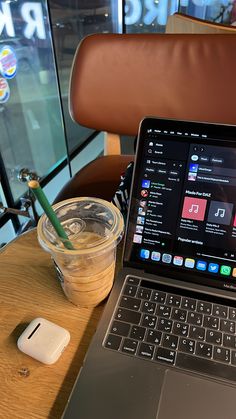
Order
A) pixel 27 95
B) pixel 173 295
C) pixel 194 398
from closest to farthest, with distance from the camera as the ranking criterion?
1. pixel 194 398
2. pixel 173 295
3. pixel 27 95

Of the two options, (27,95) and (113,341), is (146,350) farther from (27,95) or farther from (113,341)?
(27,95)

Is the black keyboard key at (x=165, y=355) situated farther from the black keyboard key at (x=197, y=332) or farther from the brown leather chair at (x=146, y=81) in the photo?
the brown leather chair at (x=146, y=81)

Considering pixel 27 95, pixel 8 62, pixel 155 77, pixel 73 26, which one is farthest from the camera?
pixel 73 26

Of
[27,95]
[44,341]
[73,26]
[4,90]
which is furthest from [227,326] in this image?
[73,26]

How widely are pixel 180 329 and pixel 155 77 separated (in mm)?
769

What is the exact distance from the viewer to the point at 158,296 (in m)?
0.49

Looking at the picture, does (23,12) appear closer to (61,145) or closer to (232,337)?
(61,145)

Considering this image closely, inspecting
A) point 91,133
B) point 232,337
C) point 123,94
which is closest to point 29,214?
point 123,94

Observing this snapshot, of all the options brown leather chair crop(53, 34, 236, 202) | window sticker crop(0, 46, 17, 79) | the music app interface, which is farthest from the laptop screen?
window sticker crop(0, 46, 17, 79)

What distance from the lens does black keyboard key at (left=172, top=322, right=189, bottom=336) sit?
1.45 ft

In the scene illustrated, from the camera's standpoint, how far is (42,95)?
225 centimetres

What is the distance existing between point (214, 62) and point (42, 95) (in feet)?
5.16

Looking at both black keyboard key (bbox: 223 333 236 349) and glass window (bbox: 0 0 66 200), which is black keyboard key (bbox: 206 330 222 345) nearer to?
black keyboard key (bbox: 223 333 236 349)

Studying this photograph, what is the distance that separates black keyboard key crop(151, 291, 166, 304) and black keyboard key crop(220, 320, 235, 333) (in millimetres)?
84
